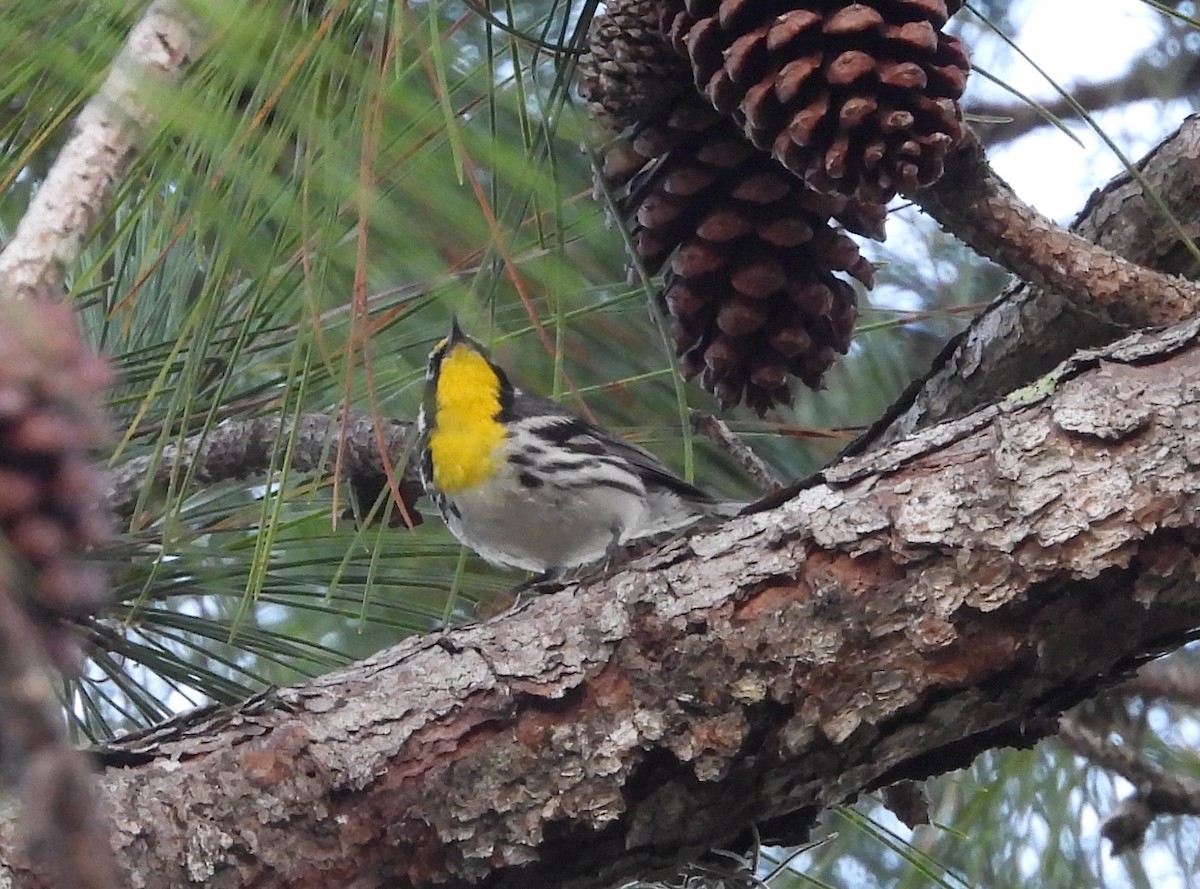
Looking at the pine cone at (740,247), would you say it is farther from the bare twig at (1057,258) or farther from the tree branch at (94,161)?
the tree branch at (94,161)

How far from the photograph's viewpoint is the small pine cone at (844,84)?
0.79 m

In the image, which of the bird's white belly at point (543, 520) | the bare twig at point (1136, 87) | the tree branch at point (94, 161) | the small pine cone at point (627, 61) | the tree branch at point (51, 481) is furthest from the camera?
the bare twig at point (1136, 87)

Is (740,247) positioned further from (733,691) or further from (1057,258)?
(733,691)

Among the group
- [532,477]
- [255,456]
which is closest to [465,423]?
[532,477]

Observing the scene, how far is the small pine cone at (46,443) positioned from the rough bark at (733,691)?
1.60ft

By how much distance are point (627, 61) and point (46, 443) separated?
2.20 feet

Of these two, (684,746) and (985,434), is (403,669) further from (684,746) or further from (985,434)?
(985,434)

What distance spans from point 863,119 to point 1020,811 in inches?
33.5

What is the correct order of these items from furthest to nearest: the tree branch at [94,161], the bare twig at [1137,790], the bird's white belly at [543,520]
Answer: the bird's white belly at [543,520] → the bare twig at [1137,790] → the tree branch at [94,161]

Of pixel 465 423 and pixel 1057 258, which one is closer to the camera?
pixel 1057 258

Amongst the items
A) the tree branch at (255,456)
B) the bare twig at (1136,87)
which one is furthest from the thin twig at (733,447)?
the bare twig at (1136,87)

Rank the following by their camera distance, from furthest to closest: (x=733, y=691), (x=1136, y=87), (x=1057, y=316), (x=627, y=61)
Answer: (x=1136, y=87)
(x=1057, y=316)
(x=627, y=61)
(x=733, y=691)

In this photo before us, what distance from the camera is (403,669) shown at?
0.82 meters

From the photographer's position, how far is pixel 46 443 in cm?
29
